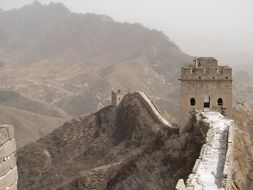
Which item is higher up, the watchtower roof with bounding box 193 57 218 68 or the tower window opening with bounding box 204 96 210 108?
the watchtower roof with bounding box 193 57 218 68

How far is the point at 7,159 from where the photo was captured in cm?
863

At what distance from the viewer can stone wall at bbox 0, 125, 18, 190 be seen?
Answer: 27.6 feet

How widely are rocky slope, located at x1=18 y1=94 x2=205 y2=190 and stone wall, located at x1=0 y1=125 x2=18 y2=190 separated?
39.1 feet

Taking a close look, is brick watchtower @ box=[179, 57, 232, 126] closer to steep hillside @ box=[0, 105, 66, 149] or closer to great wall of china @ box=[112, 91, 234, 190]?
great wall of china @ box=[112, 91, 234, 190]

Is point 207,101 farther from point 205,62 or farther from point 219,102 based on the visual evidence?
point 205,62

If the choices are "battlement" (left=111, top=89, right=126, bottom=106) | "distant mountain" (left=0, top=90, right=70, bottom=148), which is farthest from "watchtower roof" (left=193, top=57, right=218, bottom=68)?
"distant mountain" (left=0, top=90, right=70, bottom=148)

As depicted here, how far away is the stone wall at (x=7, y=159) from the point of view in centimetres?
841

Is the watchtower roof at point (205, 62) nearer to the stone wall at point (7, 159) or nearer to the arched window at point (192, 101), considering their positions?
the arched window at point (192, 101)

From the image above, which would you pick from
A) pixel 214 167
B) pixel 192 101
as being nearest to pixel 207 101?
pixel 192 101

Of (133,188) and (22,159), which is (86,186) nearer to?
(133,188)

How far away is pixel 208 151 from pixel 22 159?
3770 cm

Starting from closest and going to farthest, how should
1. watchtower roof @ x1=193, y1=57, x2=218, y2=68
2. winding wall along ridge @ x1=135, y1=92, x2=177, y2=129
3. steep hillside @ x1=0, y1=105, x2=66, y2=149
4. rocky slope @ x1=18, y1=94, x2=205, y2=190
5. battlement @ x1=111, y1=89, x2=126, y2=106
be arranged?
rocky slope @ x1=18, y1=94, x2=205, y2=190
watchtower roof @ x1=193, y1=57, x2=218, y2=68
winding wall along ridge @ x1=135, y1=92, x2=177, y2=129
battlement @ x1=111, y1=89, x2=126, y2=106
steep hillside @ x1=0, y1=105, x2=66, y2=149

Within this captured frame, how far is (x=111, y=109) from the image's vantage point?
54.3 meters

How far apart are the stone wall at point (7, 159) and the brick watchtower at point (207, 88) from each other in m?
20.6
